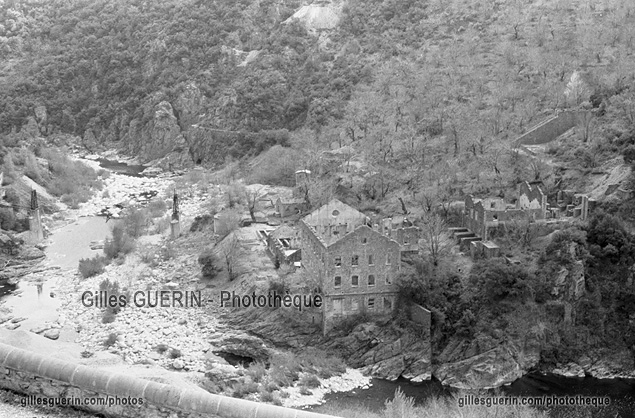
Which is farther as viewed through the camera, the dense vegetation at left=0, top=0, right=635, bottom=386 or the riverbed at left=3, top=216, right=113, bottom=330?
the riverbed at left=3, top=216, right=113, bottom=330

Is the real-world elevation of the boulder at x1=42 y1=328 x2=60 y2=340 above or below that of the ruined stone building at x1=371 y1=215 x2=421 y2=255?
below

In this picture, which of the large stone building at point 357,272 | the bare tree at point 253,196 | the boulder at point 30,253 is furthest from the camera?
the bare tree at point 253,196

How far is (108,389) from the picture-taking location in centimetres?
1420

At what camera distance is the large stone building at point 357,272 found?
4772 centimetres

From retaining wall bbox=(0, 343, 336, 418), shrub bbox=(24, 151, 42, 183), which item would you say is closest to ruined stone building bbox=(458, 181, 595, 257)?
retaining wall bbox=(0, 343, 336, 418)

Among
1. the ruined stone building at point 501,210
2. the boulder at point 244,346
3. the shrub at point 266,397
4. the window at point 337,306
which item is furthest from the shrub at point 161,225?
the shrub at point 266,397

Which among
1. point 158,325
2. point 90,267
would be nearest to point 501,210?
point 158,325

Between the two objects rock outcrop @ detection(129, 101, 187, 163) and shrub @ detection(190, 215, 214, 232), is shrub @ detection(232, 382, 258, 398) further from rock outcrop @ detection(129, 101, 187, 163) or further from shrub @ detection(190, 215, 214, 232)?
rock outcrop @ detection(129, 101, 187, 163)

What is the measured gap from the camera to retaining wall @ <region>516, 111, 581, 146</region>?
70.5m

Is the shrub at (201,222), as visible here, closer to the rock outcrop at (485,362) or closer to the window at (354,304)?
the window at (354,304)

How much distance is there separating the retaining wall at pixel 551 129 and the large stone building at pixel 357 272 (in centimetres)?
2747

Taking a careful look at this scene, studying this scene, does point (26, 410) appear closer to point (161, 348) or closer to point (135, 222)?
point (161, 348)

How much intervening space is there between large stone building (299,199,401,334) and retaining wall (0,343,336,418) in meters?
33.3

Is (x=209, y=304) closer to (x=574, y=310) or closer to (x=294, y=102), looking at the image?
(x=574, y=310)
